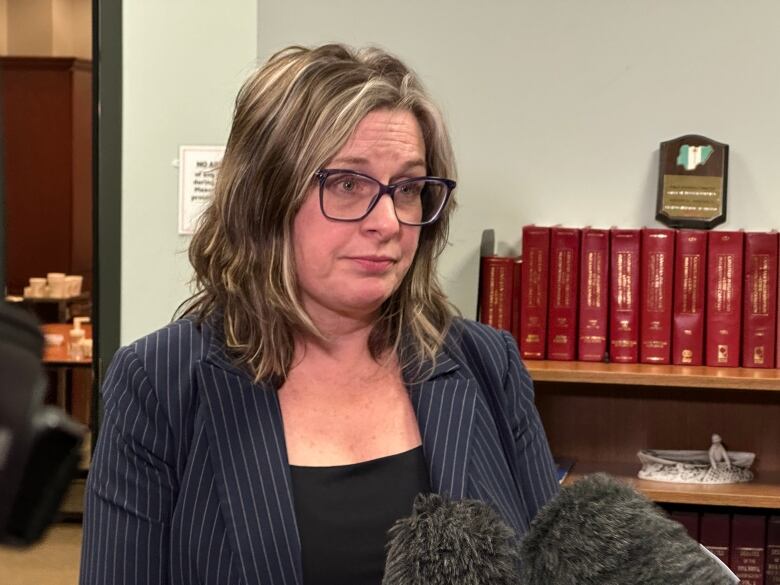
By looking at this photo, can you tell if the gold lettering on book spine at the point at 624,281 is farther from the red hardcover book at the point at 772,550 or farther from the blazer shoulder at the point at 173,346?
the blazer shoulder at the point at 173,346

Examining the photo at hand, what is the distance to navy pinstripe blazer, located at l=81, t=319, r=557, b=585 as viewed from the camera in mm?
1153

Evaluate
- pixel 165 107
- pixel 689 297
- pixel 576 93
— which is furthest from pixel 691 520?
pixel 165 107

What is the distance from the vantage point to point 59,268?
6.39 metres

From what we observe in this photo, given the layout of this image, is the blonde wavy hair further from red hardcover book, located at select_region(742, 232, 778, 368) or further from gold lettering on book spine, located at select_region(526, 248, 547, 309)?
red hardcover book, located at select_region(742, 232, 778, 368)

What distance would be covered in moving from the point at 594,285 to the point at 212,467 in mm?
1354

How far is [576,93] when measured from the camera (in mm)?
2553

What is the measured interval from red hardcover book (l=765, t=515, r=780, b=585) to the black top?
140 centimetres

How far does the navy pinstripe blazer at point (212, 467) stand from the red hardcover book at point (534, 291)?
1065 mm

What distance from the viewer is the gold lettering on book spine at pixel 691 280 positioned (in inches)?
90.9

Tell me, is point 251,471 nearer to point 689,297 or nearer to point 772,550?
point 689,297

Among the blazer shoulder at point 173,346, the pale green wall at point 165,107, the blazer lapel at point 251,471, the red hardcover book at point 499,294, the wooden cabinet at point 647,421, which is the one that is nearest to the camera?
the blazer lapel at point 251,471

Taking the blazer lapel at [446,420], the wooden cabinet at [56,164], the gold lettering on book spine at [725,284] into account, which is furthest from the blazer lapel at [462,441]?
the wooden cabinet at [56,164]

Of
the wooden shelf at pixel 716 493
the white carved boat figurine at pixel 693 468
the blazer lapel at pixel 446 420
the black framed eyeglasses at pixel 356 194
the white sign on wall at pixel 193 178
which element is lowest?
the wooden shelf at pixel 716 493

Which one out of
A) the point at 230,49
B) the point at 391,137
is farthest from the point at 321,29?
the point at 391,137
